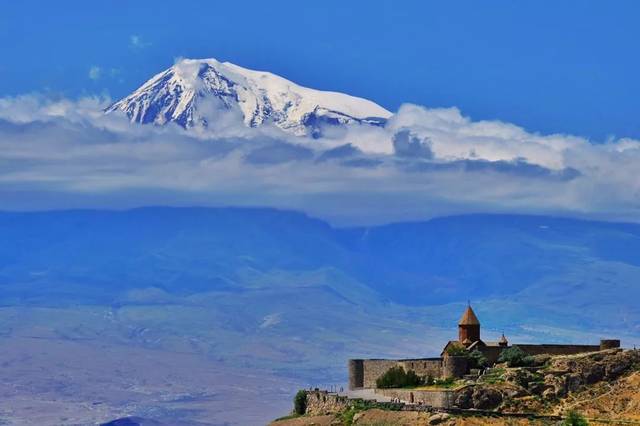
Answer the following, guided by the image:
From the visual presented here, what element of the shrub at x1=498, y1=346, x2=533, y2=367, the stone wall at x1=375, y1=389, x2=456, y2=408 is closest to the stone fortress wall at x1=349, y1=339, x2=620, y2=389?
the shrub at x1=498, y1=346, x2=533, y2=367

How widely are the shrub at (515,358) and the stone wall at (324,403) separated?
10909mm

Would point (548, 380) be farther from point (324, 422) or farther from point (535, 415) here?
point (324, 422)

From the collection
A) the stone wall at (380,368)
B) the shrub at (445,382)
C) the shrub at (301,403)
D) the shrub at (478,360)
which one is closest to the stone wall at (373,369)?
the stone wall at (380,368)

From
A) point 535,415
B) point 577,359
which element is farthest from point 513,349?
point 535,415

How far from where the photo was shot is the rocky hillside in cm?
Answer: 10194

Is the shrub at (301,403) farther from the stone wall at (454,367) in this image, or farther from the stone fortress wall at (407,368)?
the stone wall at (454,367)

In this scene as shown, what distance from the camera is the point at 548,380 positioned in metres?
108

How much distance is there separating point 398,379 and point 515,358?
8019 millimetres

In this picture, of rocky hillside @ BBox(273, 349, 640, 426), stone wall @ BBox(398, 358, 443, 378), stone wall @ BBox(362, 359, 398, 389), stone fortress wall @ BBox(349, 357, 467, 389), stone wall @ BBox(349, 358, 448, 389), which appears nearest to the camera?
rocky hillside @ BBox(273, 349, 640, 426)

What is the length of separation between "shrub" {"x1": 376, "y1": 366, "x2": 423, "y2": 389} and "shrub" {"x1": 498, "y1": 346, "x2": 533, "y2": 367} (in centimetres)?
576

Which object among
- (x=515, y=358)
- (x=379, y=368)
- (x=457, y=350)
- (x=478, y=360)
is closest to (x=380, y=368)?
(x=379, y=368)

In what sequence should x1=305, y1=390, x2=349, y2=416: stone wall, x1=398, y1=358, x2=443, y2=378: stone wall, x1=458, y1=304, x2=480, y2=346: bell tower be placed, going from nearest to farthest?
x1=305, y1=390, x2=349, y2=416: stone wall → x1=398, y1=358, x2=443, y2=378: stone wall → x1=458, y1=304, x2=480, y2=346: bell tower

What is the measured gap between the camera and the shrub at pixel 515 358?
113 m

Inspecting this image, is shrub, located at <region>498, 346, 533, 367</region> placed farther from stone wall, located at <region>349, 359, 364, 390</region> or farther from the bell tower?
stone wall, located at <region>349, 359, 364, 390</region>
